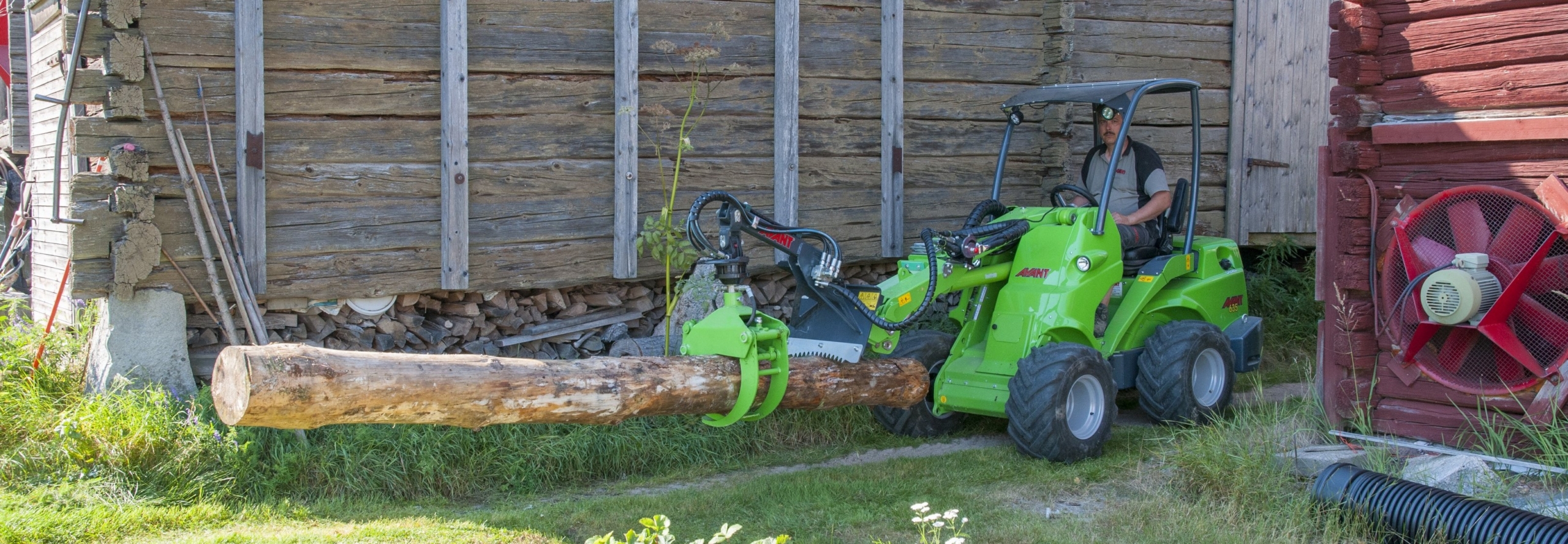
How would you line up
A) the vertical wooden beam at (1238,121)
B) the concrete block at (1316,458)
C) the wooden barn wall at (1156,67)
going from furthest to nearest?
the vertical wooden beam at (1238,121)
the wooden barn wall at (1156,67)
the concrete block at (1316,458)

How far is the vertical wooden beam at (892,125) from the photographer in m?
8.16

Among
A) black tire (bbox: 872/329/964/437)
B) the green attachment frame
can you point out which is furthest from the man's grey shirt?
the green attachment frame

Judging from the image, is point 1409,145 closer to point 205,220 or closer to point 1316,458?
point 1316,458

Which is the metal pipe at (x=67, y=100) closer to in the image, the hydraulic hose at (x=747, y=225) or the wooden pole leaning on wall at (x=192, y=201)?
the wooden pole leaning on wall at (x=192, y=201)

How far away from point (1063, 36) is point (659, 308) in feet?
12.0

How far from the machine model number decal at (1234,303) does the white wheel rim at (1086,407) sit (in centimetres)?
165

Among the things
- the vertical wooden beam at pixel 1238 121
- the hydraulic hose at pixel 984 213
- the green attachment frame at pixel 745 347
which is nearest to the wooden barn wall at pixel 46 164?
the green attachment frame at pixel 745 347

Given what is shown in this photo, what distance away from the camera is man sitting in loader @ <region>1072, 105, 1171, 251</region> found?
22.8 feet

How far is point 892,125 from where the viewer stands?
8.20 metres

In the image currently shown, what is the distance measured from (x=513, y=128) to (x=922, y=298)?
8.18 feet

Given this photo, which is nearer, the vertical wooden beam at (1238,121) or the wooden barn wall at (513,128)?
the wooden barn wall at (513,128)

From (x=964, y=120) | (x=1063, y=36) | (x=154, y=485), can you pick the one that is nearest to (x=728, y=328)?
(x=154, y=485)

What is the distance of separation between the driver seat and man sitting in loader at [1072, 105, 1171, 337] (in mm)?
Result: 22

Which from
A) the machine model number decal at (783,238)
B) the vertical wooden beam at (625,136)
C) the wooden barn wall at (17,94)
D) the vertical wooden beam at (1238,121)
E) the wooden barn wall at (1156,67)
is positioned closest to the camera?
the machine model number decal at (783,238)
